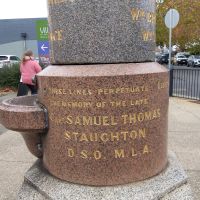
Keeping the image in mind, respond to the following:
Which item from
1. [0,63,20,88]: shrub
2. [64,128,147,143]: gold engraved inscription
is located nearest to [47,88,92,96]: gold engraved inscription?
[64,128,147,143]: gold engraved inscription

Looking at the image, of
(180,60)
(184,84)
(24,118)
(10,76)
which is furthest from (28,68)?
(180,60)

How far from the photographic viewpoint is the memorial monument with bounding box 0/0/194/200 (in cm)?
291

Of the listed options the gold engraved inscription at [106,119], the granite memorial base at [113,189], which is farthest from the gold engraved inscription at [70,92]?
the granite memorial base at [113,189]

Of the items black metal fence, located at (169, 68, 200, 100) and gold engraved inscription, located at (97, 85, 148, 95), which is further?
black metal fence, located at (169, 68, 200, 100)

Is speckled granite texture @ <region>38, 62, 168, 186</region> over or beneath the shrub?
over

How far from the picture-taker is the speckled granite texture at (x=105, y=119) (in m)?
2.89

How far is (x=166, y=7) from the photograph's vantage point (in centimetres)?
2845

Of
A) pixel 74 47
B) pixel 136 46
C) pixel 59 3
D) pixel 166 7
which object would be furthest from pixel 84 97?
pixel 166 7

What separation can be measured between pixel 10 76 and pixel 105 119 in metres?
15.1

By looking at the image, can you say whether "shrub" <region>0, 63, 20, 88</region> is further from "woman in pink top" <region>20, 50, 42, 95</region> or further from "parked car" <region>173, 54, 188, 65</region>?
"parked car" <region>173, 54, 188, 65</region>

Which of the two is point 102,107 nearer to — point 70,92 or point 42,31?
point 70,92

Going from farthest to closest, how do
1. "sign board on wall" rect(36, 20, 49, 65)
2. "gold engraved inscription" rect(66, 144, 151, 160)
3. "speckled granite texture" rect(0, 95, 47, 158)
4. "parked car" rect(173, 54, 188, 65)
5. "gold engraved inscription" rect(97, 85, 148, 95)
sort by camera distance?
"parked car" rect(173, 54, 188, 65) < "sign board on wall" rect(36, 20, 49, 65) < "speckled granite texture" rect(0, 95, 47, 158) < "gold engraved inscription" rect(66, 144, 151, 160) < "gold engraved inscription" rect(97, 85, 148, 95)

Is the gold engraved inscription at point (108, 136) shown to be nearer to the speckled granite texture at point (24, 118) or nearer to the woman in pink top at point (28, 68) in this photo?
the speckled granite texture at point (24, 118)

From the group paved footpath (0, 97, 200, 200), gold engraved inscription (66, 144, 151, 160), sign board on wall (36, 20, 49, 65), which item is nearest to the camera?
gold engraved inscription (66, 144, 151, 160)
